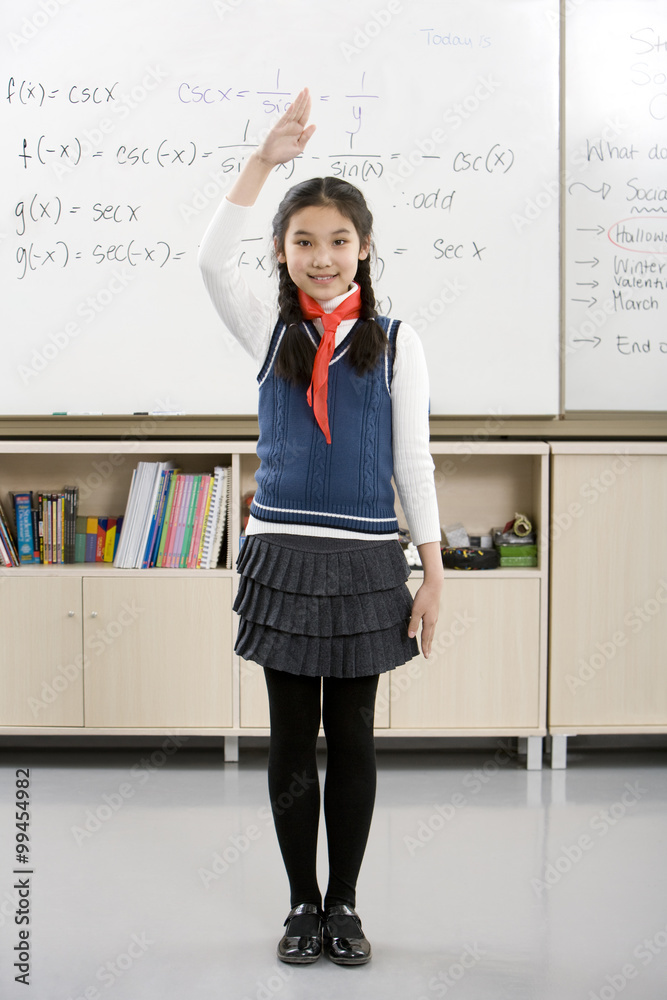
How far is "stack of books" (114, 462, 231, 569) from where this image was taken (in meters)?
2.44

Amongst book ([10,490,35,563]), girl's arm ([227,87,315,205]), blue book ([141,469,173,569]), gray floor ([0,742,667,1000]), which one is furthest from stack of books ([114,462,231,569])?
girl's arm ([227,87,315,205])

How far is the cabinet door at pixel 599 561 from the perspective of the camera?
2404mm

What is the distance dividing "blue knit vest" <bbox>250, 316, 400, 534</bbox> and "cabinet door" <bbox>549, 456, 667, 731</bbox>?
1.11m

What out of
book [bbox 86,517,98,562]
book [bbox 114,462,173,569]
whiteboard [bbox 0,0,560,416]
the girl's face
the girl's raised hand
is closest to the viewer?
the girl's raised hand

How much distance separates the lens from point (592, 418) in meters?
2.43

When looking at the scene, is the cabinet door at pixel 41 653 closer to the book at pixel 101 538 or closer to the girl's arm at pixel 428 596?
the book at pixel 101 538

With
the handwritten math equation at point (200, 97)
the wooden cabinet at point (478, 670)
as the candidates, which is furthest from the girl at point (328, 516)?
the handwritten math equation at point (200, 97)

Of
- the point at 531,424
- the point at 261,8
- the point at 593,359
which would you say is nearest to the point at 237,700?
the point at 531,424

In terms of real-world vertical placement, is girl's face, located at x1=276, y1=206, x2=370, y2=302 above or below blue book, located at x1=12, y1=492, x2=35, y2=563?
above

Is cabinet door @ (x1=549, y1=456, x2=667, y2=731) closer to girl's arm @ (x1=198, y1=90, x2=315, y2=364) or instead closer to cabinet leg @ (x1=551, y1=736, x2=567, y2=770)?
cabinet leg @ (x1=551, y1=736, x2=567, y2=770)

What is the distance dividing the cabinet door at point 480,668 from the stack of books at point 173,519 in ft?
2.02

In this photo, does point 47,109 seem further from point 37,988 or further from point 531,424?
point 37,988

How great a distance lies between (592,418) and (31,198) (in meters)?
1.60

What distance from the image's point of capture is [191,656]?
A: 2.40 metres
